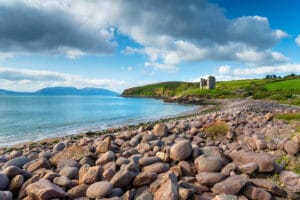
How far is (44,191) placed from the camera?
419cm

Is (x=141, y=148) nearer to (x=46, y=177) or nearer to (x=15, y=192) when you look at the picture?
(x=46, y=177)

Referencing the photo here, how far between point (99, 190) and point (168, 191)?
4.11 ft

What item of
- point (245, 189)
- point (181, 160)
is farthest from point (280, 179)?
point (181, 160)

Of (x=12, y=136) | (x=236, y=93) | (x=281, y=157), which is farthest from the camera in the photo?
(x=236, y=93)

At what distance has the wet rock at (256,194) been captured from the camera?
177 inches

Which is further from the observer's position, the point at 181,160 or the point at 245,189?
the point at 181,160

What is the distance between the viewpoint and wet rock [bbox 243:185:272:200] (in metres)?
4.50

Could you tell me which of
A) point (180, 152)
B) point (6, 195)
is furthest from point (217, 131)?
point (6, 195)

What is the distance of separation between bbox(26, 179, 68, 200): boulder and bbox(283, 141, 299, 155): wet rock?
6.21 m

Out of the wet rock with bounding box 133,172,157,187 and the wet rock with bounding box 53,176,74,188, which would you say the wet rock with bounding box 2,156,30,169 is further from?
the wet rock with bounding box 133,172,157,187

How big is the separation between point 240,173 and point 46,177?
4163 mm

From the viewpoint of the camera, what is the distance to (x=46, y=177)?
192 inches

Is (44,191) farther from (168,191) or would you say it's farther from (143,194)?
(168,191)

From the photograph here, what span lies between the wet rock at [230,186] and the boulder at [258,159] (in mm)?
998
